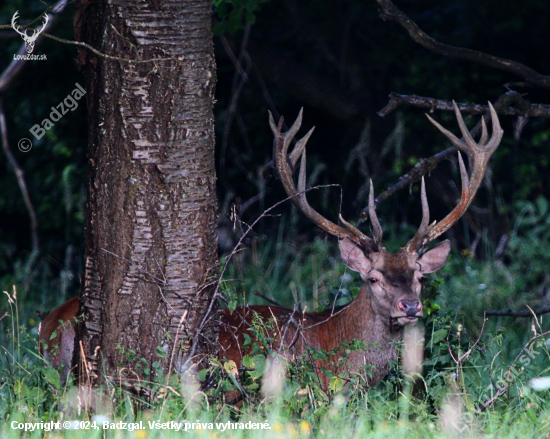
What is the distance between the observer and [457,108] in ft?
14.5

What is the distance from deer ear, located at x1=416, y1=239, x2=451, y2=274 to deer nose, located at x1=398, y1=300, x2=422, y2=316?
0.54 m

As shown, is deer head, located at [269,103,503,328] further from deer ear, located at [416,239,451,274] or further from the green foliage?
the green foliage

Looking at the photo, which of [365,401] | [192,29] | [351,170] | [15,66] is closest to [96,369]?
[365,401]

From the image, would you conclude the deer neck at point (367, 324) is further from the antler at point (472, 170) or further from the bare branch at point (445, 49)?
the bare branch at point (445, 49)

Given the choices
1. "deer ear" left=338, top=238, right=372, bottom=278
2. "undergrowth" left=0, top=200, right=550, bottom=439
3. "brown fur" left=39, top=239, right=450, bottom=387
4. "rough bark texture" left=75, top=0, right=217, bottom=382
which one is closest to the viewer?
"undergrowth" left=0, top=200, right=550, bottom=439

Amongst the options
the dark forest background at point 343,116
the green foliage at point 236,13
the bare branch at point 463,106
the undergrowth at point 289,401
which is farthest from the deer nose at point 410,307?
the dark forest background at point 343,116

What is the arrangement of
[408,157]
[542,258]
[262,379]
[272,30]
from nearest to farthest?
1. [262,379]
2. [542,258]
3. [408,157]
4. [272,30]

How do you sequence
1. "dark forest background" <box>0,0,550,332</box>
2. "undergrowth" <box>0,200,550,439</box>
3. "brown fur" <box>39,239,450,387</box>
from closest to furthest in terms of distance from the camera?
"undergrowth" <box>0,200,550,439</box> → "brown fur" <box>39,239,450,387</box> → "dark forest background" <box>0,0,550,332</box>

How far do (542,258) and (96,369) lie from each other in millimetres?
4239

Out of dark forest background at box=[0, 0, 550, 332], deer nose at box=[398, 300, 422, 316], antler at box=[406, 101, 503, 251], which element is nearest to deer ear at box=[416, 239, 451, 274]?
antler at box=[406, 101, 503, 251]

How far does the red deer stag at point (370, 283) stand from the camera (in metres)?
4.37

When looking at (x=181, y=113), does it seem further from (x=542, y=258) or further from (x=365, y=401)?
(x=542, y=258)

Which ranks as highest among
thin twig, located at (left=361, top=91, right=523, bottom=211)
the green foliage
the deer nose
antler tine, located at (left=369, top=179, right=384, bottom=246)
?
the green foliage

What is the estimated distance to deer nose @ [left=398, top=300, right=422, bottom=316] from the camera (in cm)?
417
